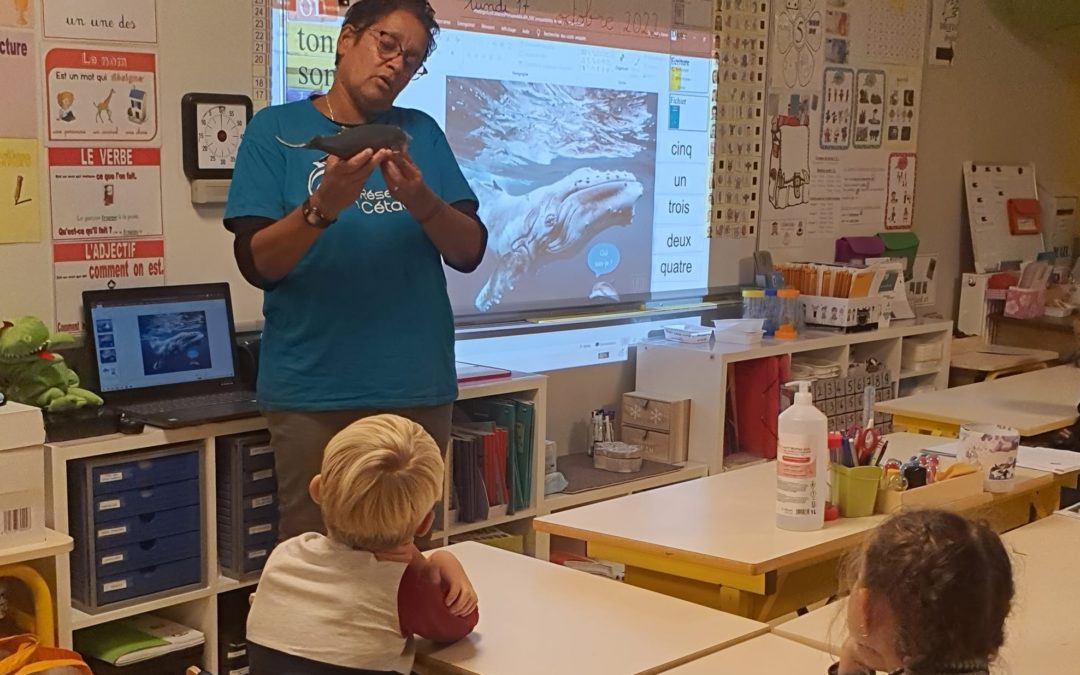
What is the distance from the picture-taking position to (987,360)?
5371 mm

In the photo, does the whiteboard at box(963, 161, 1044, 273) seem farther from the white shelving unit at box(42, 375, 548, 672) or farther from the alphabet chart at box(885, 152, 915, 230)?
the white shelving unit at box(42, 375, 548, 672)

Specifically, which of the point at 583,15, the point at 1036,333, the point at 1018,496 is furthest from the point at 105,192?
the point at 1036,333

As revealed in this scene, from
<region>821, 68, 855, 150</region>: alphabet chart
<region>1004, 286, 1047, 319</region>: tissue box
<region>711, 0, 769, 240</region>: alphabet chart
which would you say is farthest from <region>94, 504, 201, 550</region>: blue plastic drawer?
<region>1004, 286, 1047, 319</region>: tissue box

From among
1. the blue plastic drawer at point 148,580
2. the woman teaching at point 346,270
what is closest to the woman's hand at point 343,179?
the woman teaching at point 346,270

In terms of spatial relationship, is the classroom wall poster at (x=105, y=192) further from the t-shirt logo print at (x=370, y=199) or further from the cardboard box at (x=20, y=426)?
the t-shirt logo print at (x=370, y=199)

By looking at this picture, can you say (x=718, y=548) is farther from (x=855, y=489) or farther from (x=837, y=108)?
(x=837, y=108)

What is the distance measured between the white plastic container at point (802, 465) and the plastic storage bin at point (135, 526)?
4.51ft

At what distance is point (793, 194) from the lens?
5105mm

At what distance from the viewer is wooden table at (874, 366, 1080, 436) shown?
11.7 feet

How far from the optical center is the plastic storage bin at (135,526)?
9.24 feet

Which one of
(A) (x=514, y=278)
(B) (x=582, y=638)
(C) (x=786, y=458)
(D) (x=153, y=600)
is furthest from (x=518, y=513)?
(B) (x=582, y=638)

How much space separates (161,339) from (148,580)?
0.61 meters

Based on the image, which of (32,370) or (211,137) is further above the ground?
(211,137)

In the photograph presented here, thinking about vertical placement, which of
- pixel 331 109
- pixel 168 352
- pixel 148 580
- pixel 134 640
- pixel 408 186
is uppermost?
pixel 331 109
